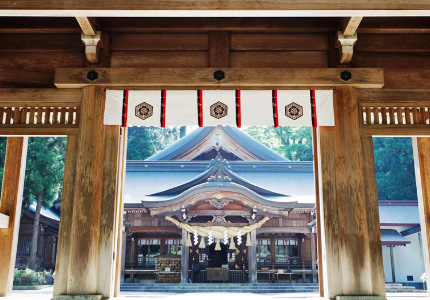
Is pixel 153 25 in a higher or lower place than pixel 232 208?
higher

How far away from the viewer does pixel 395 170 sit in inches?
1017

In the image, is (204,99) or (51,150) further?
(51,150)

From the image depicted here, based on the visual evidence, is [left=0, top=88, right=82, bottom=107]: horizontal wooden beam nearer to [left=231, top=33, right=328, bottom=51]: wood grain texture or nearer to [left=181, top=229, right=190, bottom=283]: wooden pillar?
[left=231, top=33, right=328, bottom=51]: wood grain texture

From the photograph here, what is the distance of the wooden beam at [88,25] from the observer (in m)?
4.66

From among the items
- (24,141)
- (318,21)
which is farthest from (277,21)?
(24,141)

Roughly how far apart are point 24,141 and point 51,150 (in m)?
10.2

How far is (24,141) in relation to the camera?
6.58 meters

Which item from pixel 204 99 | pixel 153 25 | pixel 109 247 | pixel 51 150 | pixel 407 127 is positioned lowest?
pixel 109 247

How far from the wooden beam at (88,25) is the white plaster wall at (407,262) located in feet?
52.2

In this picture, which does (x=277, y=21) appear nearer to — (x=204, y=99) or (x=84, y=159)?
(x=204, y=99)

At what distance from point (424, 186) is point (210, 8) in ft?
14.5

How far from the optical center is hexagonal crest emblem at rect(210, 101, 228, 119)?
516 cm

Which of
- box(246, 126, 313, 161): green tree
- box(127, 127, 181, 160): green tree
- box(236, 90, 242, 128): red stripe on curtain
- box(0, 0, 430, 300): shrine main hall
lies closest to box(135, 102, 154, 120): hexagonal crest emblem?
box(0, 0, 430, 300): shrine main hall

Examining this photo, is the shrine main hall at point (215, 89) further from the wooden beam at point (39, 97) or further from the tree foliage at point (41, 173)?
the tree foliage at point (41, 173)
